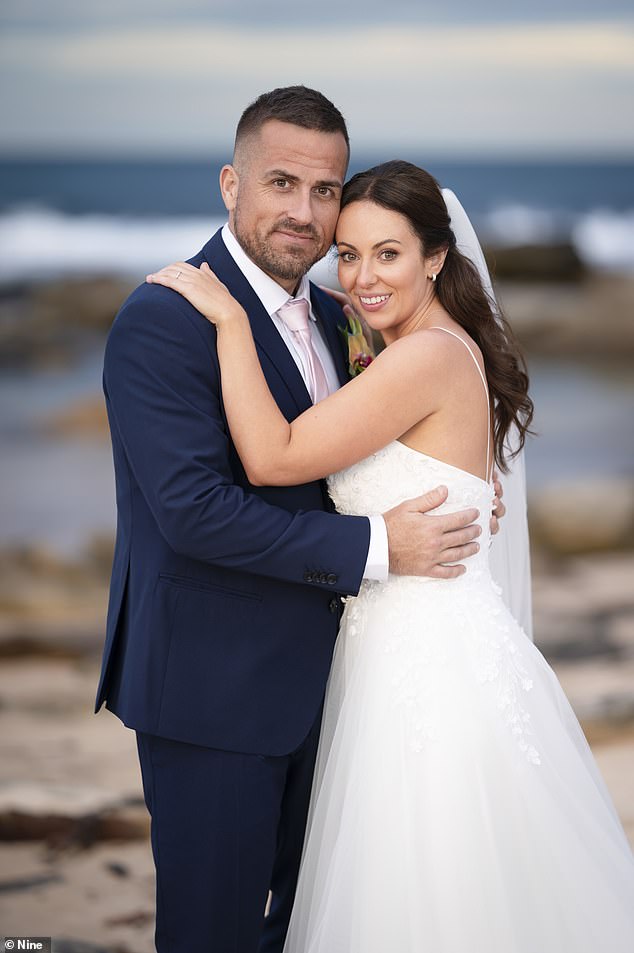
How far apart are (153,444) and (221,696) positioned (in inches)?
20.5

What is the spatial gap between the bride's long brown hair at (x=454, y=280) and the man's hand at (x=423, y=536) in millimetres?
292

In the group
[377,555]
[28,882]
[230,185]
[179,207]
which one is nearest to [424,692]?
[377,555]

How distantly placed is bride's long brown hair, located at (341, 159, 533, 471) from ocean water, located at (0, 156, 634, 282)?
11762 mm

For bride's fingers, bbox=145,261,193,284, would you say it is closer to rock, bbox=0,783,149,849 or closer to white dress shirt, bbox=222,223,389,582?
white dress shirt, bbox=222,223,389,582

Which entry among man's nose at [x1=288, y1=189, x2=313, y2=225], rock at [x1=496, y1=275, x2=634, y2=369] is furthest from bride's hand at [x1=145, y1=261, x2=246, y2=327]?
rock at [x1=496, y1=275, x2=634, y2=369]

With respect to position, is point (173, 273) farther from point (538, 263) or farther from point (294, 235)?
point (538, 263)

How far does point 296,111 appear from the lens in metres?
2.20

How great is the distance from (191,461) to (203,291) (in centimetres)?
34

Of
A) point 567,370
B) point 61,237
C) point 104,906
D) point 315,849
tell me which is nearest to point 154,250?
point 61,237

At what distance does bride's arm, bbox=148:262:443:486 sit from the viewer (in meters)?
2.03

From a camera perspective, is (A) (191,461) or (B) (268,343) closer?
(A) (191,461)

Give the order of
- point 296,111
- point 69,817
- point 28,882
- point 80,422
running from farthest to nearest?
1. point 80,422
2. point 69,817
3. point 28,882
4. point 296,111

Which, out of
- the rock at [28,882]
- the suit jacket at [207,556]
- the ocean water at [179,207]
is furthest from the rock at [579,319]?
the suit jacket at [207,556]

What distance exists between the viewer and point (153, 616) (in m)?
2.13
